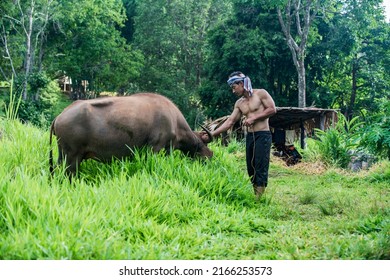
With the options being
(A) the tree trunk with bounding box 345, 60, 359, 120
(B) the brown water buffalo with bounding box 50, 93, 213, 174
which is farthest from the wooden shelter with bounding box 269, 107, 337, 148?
(A) the tree trunk with bounding box 345, 60, 359, 120

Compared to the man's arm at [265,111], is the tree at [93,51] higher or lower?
higher

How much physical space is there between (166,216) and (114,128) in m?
2.15

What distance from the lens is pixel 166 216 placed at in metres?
5.57

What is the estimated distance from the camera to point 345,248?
15.3 feet

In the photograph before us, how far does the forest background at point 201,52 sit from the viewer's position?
28.3 metres

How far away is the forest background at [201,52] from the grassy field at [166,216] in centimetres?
1783

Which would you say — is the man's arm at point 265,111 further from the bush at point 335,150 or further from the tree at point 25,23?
the tree at point 25,23

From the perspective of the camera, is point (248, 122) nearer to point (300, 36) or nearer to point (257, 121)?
point (257, 121)

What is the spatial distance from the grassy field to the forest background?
58.5ft

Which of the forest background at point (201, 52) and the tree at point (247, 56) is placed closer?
the forest background at point (201, 52)

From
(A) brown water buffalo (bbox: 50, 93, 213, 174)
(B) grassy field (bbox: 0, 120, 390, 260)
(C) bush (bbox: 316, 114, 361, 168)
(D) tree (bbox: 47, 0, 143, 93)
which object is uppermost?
(D) tree (bbox: 47, 0, 143, 93)

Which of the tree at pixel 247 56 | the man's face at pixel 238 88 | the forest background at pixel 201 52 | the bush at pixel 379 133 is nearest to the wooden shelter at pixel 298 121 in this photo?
the forest background at pixel 201 52

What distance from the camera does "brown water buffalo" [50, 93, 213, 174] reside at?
6992 millimetres

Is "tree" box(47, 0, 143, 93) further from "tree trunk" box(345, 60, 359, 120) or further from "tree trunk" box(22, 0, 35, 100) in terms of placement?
"tree trunk" box(345, 60, 359, 120)
